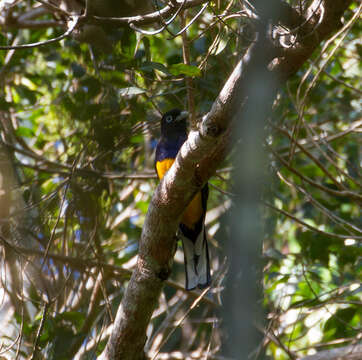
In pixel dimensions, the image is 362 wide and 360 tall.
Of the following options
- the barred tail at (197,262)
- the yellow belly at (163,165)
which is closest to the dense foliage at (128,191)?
the barred tail at (197,262)

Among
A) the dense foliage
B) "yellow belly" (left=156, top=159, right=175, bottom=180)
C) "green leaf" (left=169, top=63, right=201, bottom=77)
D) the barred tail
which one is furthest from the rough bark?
"yellow belly" (left=156, top=159, right=175, bottom=180)

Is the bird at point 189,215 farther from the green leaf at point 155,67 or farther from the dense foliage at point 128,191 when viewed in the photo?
the green leaf at point 155,67

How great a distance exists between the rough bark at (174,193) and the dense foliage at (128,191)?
0.44 meters

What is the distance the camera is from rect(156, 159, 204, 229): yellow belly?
4.48m

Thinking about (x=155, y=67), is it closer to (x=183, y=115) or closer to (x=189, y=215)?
(x=183, y=115)

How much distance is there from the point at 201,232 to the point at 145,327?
67.7 inches

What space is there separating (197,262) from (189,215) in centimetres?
40

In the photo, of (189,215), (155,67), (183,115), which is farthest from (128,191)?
(155,67)

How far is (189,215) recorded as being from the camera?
15.4 feet

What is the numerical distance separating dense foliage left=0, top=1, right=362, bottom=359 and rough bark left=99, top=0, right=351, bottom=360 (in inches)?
17.3

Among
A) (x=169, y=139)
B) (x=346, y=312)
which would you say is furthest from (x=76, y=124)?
(x=346, y=312)

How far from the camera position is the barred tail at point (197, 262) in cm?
442

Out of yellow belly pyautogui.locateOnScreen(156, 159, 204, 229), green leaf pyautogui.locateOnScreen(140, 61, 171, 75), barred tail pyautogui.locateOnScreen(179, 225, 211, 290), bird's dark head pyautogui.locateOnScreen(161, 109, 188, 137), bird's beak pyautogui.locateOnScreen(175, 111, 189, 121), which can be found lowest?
barred tail pyautogui.locateOnScreen(179, 225, 211, 290)

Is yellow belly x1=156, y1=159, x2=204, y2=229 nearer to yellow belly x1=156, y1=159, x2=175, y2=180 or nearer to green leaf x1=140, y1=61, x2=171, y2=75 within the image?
yellow belly x1=156, y1=159, x2=175, y2=180
